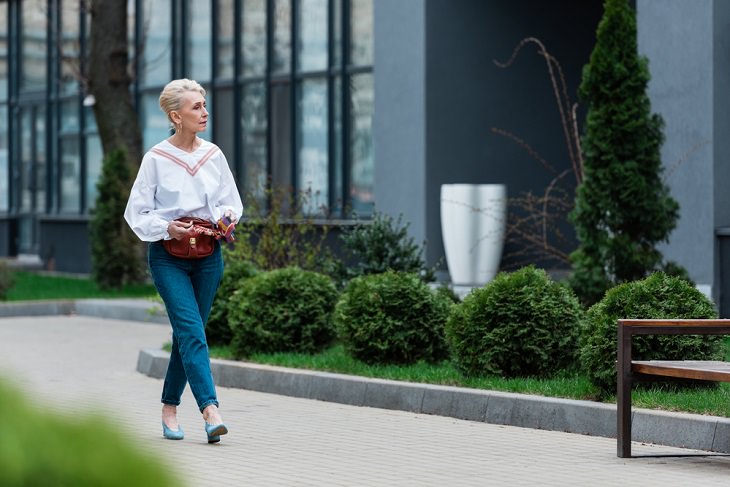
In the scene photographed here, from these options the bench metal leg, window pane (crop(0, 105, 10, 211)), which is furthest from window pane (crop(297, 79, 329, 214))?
the bench metal leg

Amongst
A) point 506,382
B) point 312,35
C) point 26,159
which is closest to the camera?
point 506,382

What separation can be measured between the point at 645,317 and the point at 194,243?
2.64 meters

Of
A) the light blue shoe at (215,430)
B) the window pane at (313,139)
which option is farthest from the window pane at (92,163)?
the light blue shoe at (215,430)

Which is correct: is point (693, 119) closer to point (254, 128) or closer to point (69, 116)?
point (254, 128)

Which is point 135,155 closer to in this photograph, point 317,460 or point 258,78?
point 258,78

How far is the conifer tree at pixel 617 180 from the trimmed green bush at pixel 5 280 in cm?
1070

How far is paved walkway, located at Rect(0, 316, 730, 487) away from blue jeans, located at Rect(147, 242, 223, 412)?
0.36 m

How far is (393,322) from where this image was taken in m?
10.5

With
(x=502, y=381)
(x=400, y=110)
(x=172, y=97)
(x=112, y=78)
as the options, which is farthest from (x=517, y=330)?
(x=112, y=78)

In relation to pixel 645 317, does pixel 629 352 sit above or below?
below

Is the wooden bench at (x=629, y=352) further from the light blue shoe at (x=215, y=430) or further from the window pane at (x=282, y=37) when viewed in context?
the window pane at (x=282, y=37)

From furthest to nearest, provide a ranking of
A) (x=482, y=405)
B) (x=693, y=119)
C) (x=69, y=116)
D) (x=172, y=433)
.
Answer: (x=69, y=116) → (x=693, y=119) → (x=482, y=405) → (x=172, y=433)

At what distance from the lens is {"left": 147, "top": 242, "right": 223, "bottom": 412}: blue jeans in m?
7.67

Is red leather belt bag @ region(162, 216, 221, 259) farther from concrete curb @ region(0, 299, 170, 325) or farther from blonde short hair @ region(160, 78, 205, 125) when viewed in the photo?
concrete curb @ region(0, 299, 170, 325)
